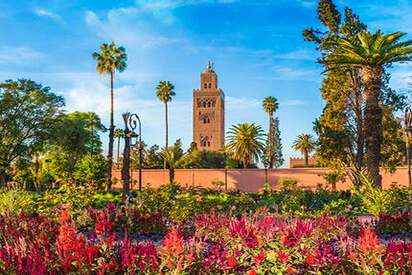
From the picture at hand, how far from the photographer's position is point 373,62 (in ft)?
78.8

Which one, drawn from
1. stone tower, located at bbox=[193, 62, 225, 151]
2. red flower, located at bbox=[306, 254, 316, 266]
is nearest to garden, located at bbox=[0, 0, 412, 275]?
red flower, located at bbox=[306, 254, 316, 266]

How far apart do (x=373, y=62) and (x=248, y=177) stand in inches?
1238

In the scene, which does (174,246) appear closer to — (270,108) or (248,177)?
(248,177)

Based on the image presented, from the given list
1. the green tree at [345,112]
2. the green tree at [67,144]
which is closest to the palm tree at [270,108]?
the green tree at [67,144]

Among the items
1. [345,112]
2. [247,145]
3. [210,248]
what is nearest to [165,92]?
[247,145]

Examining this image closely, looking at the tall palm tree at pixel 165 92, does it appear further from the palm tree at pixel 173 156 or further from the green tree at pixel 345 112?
the green tree at pixel 345 112

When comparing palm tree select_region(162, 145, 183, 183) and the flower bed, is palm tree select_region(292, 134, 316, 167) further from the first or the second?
the flower bed

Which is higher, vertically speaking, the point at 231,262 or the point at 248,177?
the point at 248,177

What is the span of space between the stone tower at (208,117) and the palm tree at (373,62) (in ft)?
276

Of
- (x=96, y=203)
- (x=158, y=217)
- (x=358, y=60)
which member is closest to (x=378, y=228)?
(x=158, y=217)

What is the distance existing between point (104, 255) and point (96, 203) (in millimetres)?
14415

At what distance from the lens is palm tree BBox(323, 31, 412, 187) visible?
23.2 meters

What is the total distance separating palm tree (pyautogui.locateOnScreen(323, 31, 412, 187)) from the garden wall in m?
27.5

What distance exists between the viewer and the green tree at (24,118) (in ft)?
147
